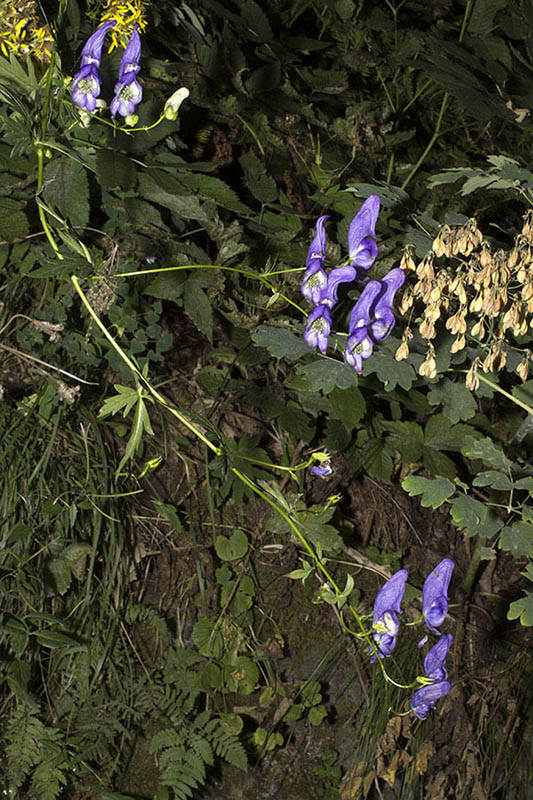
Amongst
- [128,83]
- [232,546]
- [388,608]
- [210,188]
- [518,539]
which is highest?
[128,83]

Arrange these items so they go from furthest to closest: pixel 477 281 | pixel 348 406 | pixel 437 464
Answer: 1. pixel 437 464
2. pixel 348 406
3. pixel 477 281

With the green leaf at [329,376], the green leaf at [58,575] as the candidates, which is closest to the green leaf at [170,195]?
the green leaf at [329,376]

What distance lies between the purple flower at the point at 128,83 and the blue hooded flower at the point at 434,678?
1140 mm

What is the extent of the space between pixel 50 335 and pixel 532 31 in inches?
53.3

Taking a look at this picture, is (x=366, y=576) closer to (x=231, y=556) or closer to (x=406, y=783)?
(x=231, y=556)

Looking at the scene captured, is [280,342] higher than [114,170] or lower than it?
lower

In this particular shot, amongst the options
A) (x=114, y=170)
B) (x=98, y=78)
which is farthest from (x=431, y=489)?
(x=98, y=78)

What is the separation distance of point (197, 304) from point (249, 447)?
367 millimetres

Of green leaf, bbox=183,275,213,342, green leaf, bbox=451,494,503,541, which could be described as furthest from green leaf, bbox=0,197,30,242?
green leaf, bbox=451,494,503,541

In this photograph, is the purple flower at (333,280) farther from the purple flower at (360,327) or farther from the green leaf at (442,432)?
the green leaf at (442,432)

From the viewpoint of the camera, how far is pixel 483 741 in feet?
5.79

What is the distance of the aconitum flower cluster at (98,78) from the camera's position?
3.64 feet

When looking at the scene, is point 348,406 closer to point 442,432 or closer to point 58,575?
point 442,432

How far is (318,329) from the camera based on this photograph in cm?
122
